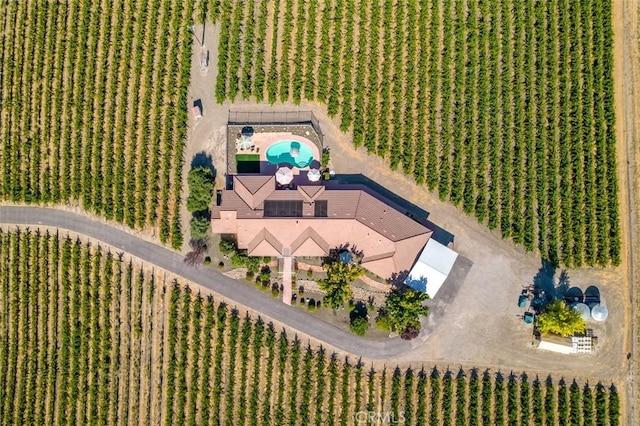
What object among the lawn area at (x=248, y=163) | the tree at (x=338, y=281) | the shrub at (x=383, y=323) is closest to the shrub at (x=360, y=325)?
the shrub at (x=383, y=323)

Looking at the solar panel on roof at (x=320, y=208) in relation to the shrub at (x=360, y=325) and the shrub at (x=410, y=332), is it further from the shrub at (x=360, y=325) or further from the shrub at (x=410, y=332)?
the shrub at (x=410, y=332)

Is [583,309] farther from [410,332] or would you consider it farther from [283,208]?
[283,208]

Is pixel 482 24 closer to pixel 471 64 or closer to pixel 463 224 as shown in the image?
pixel 471 64

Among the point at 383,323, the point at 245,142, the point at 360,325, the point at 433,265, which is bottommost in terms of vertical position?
the point at 360,325

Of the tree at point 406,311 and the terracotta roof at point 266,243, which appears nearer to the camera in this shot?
the tree at point 406,311

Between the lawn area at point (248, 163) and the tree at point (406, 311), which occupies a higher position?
the lawn area at point (248, 163)

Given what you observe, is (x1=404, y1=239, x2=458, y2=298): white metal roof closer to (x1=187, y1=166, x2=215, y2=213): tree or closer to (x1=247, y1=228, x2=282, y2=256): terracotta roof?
(x1=247, y1=228, x2=282, y2=256): terracotta roof

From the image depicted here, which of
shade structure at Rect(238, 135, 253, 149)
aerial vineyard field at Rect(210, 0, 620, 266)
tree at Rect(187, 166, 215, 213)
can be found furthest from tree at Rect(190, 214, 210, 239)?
aerial vineyard field at Rect(210, 0, 620, 266)

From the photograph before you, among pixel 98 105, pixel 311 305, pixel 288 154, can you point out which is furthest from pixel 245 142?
pixel 311 305
